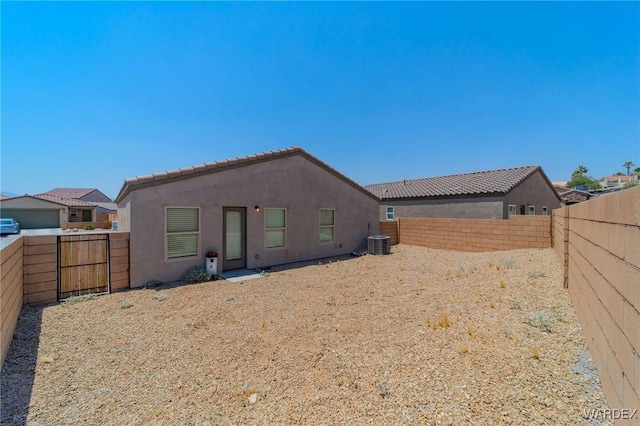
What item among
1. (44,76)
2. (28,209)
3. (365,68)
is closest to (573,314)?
(365,68)

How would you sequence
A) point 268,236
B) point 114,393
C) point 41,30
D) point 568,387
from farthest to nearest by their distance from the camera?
point 268,236, point 41,30, point 114,393, point 568,387

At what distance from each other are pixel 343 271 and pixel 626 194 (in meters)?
8.06

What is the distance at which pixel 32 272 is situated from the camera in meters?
6.18

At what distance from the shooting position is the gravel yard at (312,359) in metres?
2.79

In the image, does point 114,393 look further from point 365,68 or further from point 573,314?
point 365,68

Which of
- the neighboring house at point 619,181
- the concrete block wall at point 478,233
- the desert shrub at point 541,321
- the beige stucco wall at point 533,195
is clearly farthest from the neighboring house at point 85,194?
the neighboring house at point 619,181

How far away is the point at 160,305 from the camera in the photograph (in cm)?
636

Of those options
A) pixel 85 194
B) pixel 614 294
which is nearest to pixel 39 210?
pixel 85 194

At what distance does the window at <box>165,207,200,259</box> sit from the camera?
26.9ft

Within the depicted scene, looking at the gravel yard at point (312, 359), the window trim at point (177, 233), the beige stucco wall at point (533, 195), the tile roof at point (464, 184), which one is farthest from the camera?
the tile roof at point (464, 184)

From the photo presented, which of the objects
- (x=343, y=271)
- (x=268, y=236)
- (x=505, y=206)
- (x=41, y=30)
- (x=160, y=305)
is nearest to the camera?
(x=160, y=305)

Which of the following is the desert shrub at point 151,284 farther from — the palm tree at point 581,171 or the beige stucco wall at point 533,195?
the palm tree at point 581,171

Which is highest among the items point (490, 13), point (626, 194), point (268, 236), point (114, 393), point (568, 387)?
point (490, 13)

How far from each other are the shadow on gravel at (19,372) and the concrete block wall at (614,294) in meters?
5.52
